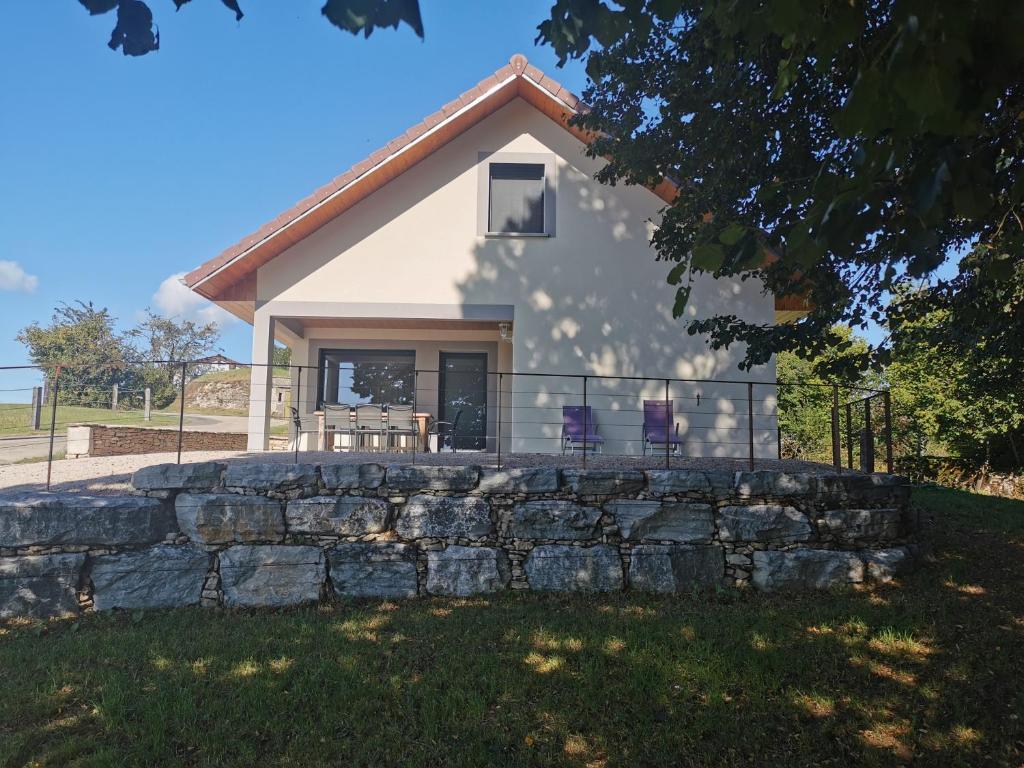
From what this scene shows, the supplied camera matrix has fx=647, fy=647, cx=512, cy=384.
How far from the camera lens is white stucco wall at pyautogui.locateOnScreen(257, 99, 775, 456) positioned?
374 inches

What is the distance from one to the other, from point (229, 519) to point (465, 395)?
5.92 metres

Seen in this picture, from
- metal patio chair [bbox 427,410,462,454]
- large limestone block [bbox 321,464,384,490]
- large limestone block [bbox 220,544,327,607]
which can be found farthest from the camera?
metal patio chair [bbox 427,410,462,454]

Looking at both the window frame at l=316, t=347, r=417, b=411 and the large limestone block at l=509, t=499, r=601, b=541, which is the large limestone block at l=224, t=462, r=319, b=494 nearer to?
the large limestone block at l=509, t=499, r=601, b=541

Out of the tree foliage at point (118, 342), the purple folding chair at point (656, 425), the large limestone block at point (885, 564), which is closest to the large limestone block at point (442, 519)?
the purple folding chair at point (656, 425)

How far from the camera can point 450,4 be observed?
7.38ft

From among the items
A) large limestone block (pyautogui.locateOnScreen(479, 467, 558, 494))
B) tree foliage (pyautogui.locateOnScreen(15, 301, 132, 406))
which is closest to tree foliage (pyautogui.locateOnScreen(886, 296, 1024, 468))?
large limestone block (pyautogui.locateOnScreen(479, 467, 558, 494))

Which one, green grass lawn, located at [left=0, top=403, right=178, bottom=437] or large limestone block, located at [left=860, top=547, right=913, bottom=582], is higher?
green grass lawn, located at [left=0, top=403, right=178, bottom=437]

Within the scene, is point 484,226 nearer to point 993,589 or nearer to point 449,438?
point 449,438

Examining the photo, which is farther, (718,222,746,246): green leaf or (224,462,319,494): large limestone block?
(224,462,319,494): large limestone block

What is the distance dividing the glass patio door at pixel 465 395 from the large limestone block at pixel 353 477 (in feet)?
16.8

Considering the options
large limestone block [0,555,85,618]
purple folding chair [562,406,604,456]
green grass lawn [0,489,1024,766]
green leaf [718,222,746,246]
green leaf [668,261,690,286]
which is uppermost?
green leaf [718,222,746,246]

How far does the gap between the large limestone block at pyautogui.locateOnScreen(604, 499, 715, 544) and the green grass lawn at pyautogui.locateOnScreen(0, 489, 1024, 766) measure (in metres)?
0.63

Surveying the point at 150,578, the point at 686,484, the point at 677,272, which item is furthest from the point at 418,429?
the point at 677,272

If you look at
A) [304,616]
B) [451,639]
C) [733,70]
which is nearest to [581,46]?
[733,70]
